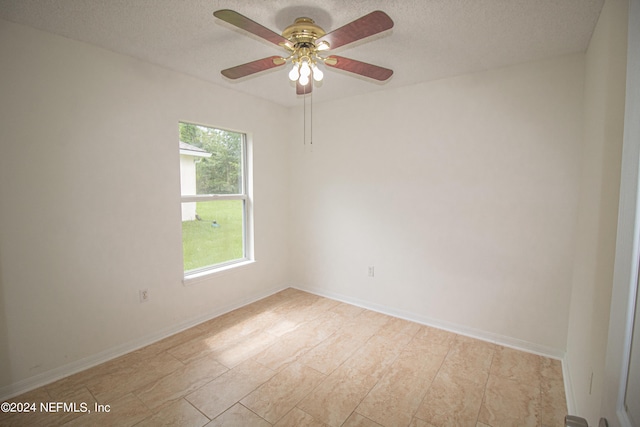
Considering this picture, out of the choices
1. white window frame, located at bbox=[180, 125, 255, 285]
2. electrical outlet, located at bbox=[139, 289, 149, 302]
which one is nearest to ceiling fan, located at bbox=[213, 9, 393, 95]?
white window frame, located at bbox=[180, 125, 255, 285]

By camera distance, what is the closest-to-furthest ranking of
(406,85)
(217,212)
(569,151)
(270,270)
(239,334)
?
1. (569,151)
2. (239,334)
3. (406,85)
4. (217,212)
5. (270,270)

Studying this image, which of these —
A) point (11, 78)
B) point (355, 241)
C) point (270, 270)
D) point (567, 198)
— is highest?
point (11, 78)

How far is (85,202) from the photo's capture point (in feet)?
7.44

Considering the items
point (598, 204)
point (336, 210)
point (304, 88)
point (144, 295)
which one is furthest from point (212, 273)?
point (598, 204)

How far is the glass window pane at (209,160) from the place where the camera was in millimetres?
3020

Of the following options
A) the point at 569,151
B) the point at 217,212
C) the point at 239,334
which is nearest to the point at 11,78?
the point at 217,212

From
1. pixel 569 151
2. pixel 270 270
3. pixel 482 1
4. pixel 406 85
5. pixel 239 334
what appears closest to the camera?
pixel 482 1

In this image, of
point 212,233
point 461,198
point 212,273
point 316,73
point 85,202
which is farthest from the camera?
point 212,233

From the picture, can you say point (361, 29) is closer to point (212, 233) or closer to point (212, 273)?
point (212, 233)

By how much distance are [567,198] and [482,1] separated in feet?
5.56

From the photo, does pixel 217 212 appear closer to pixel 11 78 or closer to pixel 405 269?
pixel 11 78

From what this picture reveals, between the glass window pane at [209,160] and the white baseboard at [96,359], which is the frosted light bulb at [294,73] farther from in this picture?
the white baseboard at [96,359]

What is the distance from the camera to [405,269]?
3.22 m

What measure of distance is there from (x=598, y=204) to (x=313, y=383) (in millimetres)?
2117
